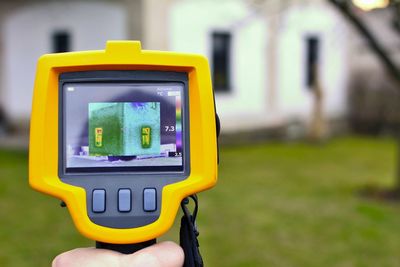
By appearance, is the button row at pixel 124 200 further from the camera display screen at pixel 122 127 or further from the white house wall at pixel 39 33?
the white house wall at pixel 39 33

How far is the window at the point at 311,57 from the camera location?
14502 mm

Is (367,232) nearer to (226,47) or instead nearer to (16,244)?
(16,244)

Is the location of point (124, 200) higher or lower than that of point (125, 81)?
lower

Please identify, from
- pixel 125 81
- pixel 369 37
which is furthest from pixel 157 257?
pixel 369 37

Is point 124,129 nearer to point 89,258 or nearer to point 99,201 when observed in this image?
point 99,201

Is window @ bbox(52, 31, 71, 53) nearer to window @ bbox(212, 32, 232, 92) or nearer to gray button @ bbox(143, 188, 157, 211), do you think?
window @ bbox(212, 32, 232, 92)

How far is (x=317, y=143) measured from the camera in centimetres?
1318

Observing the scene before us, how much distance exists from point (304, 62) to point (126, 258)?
42.9 ft

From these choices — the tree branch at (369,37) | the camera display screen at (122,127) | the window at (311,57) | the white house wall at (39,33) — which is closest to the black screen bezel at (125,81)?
the camera display screen at (122,127)

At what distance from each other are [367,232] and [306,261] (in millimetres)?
1176

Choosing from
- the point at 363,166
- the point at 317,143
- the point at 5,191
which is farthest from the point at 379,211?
the point at 317,143

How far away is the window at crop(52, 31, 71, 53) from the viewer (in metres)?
12.8

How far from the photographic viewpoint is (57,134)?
5.58 feet

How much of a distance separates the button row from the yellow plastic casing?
30 millimetres
